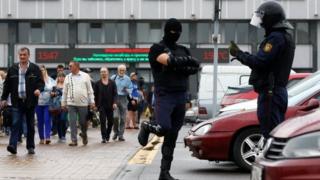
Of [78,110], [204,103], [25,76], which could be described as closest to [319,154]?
[25,76]

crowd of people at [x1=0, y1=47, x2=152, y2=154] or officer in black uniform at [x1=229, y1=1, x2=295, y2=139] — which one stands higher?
officer in black uniform at [x1=229, y1=1, x2=295, y2=139]

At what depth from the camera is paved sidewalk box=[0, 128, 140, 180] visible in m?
9.52

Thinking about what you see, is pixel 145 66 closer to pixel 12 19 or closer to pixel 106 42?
pixel 106 42

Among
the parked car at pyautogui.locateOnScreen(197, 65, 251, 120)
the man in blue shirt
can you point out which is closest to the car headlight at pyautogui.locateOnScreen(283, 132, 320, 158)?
the man in blue shirt

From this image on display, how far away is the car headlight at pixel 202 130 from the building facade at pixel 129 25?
42688mm

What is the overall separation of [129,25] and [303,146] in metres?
49.4

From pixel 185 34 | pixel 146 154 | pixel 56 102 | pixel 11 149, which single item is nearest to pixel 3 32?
pixel 185 34

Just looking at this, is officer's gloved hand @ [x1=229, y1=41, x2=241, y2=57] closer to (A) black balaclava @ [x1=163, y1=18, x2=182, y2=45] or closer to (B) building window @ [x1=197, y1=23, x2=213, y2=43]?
(A) black balaclava @ [x1=163, y1=18, x2=182, y2=45]

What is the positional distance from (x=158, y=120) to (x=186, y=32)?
1808 inches

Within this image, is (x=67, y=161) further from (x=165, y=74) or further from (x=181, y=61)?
(x=181, y=61)

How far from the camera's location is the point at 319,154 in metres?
5.07

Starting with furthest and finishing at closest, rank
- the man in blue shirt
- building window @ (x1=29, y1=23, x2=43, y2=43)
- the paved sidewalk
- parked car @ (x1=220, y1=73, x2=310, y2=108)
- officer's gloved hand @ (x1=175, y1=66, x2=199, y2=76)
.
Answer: building window @ (x1=29, y1=23, x2=43, y2=43) → the man in blue shirt → parked car @ (x1=220, y1=73, x2=310, y2=108) → the paved sidewalk → officer's gloved hand @ (x1=175, y1=66, x2=199, y2=76)

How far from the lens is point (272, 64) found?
775cm

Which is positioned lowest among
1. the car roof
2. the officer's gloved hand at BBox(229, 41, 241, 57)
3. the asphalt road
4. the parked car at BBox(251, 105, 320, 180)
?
the asphalt road
